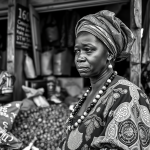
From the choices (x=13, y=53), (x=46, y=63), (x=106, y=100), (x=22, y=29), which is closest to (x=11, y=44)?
(x=13, y=53)

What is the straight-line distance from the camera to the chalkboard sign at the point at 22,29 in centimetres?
410

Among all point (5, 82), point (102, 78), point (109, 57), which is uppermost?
point (109, 57)

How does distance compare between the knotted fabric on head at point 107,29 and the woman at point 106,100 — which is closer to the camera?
the woman at point 106,100

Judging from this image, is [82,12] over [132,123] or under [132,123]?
over

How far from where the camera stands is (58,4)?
408cm

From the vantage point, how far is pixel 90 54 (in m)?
1.34

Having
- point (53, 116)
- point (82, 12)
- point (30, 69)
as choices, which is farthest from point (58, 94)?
point (82, 12)

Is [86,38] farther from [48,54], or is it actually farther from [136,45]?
[48,54]

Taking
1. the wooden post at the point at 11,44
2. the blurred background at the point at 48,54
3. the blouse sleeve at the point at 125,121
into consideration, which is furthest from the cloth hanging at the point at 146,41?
the blouse sleeve at the point at 125,121

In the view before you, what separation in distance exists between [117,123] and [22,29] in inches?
138

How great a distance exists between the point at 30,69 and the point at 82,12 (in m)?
1.99

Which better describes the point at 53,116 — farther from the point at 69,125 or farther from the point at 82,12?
the point at 82,12

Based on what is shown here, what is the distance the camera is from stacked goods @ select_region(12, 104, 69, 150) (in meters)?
3.10

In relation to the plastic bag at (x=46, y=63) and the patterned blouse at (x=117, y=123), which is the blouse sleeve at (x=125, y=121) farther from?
the plastic bag at (x=46, y=63)
